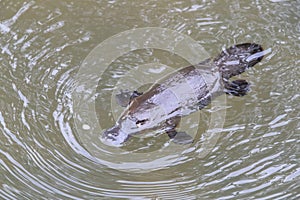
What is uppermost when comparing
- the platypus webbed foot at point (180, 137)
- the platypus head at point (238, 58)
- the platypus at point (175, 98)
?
the platypus head at point (238, 58)

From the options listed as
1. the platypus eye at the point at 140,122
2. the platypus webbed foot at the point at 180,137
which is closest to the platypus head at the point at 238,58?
the platypus webbed foot at the point at 180,137

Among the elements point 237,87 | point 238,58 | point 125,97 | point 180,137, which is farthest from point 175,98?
point 238,58

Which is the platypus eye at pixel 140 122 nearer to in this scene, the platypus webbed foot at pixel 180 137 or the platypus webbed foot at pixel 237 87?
the platypus webbed foot at pixel 180 137

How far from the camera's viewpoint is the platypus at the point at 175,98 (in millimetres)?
3574

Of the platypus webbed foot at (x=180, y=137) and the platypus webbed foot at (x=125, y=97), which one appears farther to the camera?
the platypus webbed foot at (x=125, y=97)

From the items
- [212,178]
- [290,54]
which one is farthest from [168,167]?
[290,54]

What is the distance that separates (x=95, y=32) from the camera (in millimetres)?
4348

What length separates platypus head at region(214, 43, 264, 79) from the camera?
4.06 m

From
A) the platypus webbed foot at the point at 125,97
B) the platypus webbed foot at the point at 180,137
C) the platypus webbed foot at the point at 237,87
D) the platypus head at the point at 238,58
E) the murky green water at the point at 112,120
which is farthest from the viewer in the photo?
the platypus head at the point at 238,58

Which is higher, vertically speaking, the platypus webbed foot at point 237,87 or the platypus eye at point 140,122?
the platypus webbed foot at point 237,87

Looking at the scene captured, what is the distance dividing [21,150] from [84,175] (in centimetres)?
45

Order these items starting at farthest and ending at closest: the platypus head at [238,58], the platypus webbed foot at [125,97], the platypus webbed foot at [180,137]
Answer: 1. the platypus head at [238,58]
2. the platypus webbed foot at [125,97]
3. the platypus webbed foot at [180,137]

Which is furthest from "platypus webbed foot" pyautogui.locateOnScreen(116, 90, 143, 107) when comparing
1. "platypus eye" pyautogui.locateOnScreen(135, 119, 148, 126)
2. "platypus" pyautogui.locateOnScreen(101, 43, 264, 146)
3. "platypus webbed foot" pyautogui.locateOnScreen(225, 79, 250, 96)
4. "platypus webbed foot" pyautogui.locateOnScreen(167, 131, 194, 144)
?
"platypus webbed foot" pyautogui.locateOnScreen(225, 79, 250, 96)

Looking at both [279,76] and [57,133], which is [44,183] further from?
[279,76]
